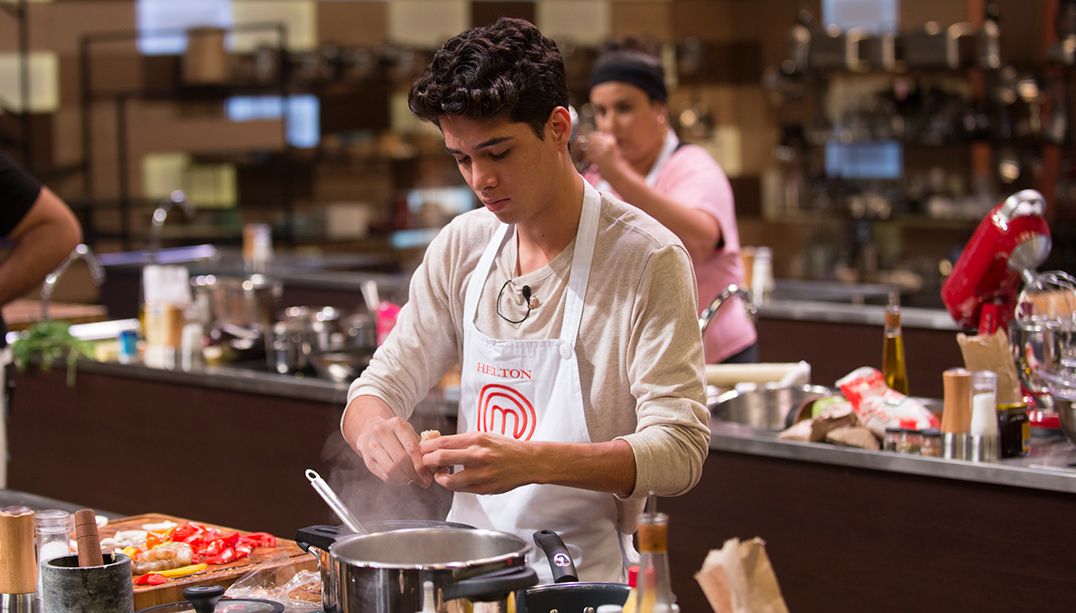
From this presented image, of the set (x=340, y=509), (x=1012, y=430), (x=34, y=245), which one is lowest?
(x=1012, y=430)

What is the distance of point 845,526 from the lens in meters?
3.13

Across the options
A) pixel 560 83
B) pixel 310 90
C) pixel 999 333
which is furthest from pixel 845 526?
pixel 310 90

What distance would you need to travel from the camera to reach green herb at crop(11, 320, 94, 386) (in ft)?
15.4

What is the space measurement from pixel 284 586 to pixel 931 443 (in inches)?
60.6

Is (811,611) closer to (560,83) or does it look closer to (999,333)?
(999,333)

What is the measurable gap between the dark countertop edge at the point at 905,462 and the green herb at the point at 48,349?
7.59 ft

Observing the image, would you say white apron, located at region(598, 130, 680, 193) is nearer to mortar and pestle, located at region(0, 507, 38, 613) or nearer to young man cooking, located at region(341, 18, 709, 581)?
young man cooking, located at region(341, 18, 709, 581)

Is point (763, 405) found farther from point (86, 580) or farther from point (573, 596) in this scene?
point (86, 580)

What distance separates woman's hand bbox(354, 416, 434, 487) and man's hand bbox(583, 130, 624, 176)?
1.65 metres

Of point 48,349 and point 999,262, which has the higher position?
point 999,262

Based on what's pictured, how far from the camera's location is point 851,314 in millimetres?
5469

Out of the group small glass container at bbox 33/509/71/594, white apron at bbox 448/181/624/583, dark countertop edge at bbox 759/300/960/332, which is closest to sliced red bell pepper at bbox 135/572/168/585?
small glass container at bbox 33/509/71/594

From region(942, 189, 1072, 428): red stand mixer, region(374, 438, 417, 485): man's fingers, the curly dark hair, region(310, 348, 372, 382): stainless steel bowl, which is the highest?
the curly dark hair

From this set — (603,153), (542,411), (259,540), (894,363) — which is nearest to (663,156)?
(603,153)
